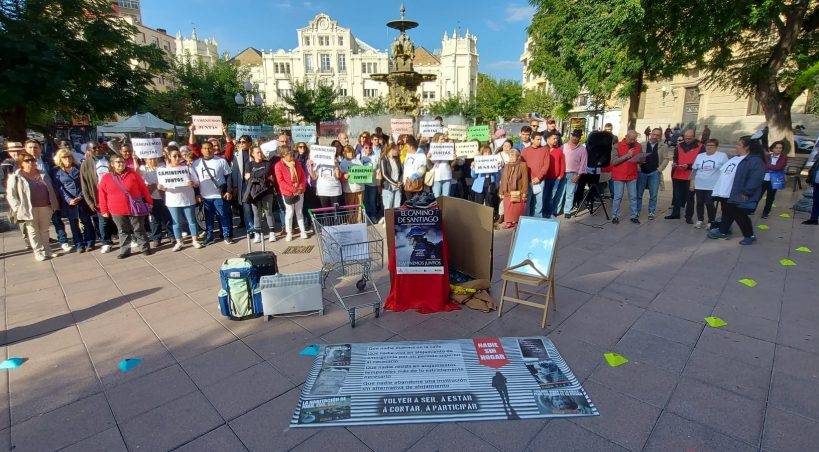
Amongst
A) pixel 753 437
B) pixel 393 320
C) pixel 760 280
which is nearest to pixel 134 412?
pixel 393 320

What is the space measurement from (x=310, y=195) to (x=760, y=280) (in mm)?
8279

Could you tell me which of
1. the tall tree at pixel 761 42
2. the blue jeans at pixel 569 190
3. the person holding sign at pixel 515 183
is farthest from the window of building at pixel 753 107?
the person holding sign at pixel 515 183

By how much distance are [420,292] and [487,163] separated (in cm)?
497

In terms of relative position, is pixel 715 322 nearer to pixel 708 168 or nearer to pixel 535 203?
pixel 708 168

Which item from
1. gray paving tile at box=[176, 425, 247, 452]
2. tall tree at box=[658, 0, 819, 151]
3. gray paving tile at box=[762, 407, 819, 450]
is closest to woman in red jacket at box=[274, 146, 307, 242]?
gray paving tile at box=[176, 425, 247, 452]

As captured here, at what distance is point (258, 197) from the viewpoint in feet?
25.8

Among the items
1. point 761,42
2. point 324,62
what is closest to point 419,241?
point 761,42

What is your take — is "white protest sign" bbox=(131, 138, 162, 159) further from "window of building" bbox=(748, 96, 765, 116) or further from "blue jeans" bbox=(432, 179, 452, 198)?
"window of building" bbox=(748, 96, 765, 116)

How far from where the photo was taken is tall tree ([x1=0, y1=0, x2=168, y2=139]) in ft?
46.8

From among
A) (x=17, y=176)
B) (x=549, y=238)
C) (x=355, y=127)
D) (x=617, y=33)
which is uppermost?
(x=617, y=33)

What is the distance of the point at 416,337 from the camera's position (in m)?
4.30

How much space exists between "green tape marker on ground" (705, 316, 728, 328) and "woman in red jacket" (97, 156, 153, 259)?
8.98 meters

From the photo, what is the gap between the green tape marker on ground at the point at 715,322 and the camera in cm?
441

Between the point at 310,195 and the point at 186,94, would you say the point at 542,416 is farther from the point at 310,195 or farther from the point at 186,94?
the point at 186,94
